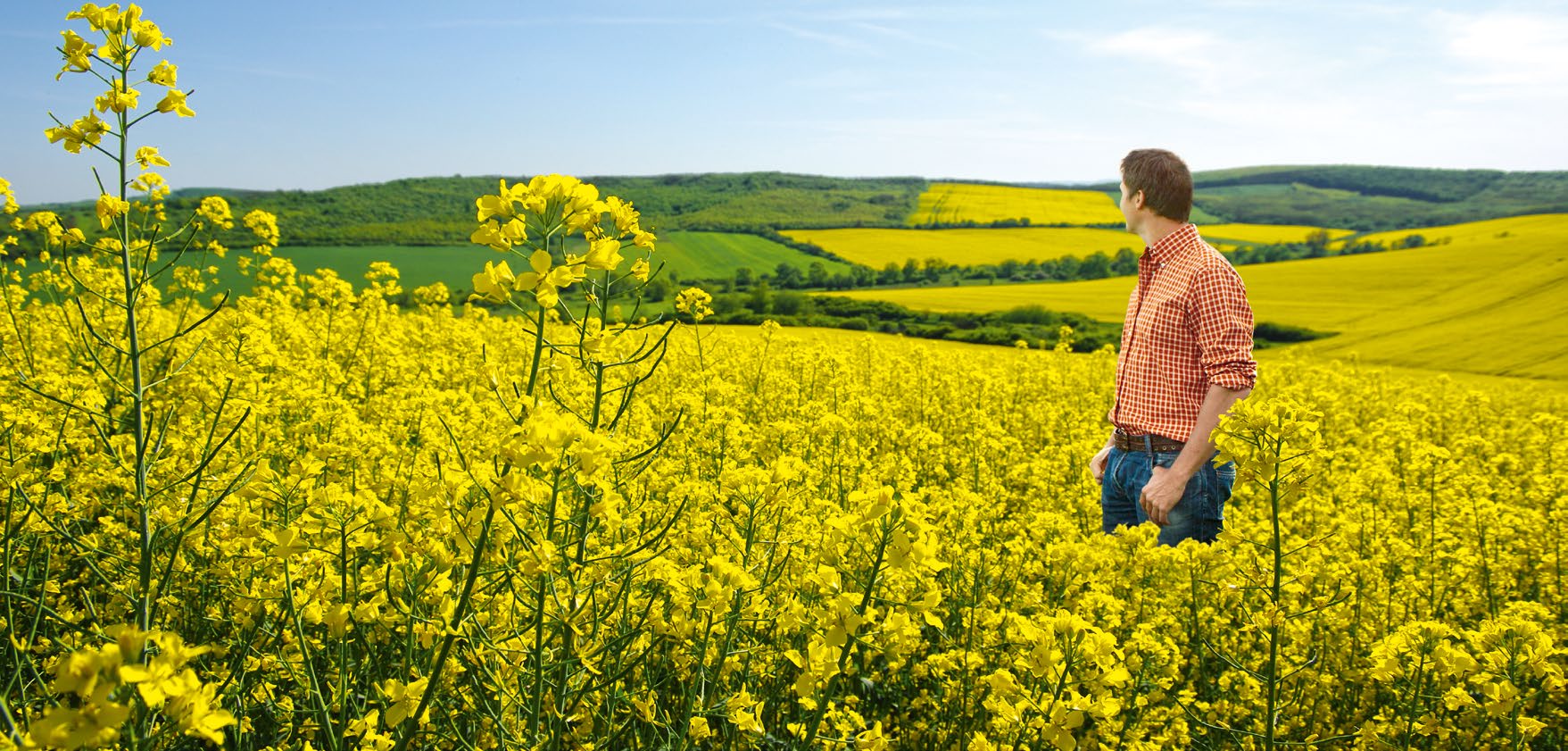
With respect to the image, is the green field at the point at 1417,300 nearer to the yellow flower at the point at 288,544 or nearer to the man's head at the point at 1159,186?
the man's head at the point at 1159,186

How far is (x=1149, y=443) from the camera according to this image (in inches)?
141

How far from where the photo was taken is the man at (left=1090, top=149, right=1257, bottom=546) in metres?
3.27

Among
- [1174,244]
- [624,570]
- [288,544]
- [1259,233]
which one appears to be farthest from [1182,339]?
[1259,233]

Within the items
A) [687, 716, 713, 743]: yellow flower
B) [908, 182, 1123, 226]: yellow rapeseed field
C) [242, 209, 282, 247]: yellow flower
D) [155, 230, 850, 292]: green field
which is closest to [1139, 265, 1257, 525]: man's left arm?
[687, 716, 713, 743]: yellow flower

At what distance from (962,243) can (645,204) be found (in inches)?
958

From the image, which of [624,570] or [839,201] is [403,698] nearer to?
[624,570]

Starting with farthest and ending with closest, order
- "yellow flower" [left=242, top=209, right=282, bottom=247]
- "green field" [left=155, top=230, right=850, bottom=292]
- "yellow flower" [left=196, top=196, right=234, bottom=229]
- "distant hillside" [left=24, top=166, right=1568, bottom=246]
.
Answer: "distant hillside" [left=24, top=166, right=1568, bottom=246], "green field" [left=155, top=230, right=850, bottom=292], "yellow flower" [left=242, top=209, right=282, bottom=247], "yellow flower" [left=196, top=196, right=234, bottom=229]

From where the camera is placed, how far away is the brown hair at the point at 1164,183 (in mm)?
3545

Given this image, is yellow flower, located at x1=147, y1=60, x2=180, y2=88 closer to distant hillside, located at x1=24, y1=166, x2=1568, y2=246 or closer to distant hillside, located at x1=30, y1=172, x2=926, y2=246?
distant hillside, located at x1=30, y1=172, x2=926, y2=246

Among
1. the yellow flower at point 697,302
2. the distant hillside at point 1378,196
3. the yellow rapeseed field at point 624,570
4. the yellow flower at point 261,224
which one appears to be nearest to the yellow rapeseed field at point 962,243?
the distant hillside at point 1378,196

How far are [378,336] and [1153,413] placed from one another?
7.66 meters

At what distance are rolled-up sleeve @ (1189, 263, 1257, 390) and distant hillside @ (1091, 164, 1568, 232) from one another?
75098mm

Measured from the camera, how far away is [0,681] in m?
2.79

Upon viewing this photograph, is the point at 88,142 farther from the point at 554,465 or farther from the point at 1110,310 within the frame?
the point at 1110,310
